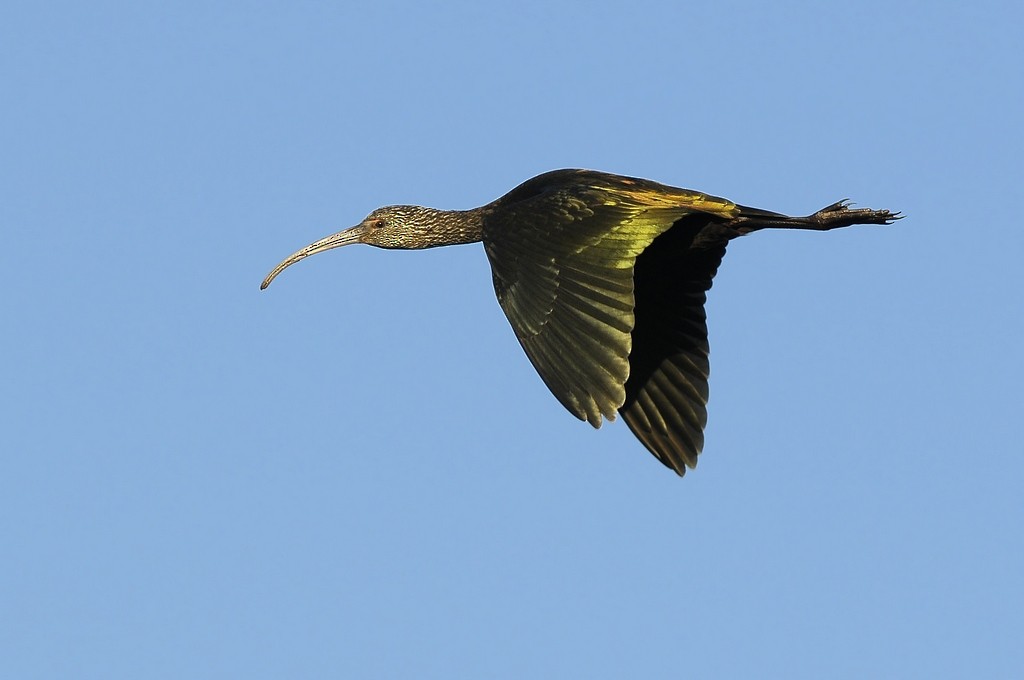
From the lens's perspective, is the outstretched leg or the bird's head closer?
the outstretched leg

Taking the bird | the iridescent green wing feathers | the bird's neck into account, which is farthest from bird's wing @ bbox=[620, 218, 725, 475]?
the bird's neck

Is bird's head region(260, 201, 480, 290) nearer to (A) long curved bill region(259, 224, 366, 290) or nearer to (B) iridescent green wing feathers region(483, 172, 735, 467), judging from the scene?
(A) long curved bill region(259, 224, 366, 290)

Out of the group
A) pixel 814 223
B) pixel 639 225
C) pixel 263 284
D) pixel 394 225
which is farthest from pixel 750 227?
pixel 263 284

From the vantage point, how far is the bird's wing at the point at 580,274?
15523 millimetres

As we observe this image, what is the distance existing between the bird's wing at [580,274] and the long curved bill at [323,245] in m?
3.63

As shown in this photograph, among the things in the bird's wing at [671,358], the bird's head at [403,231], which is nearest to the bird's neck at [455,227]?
the bird's head at [403,231]

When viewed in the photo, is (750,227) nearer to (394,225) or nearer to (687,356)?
(687,356)

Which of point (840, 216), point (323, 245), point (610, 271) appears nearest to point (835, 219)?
point (840, 216)

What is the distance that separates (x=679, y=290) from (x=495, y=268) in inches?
110

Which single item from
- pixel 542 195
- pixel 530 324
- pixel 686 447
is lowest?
pixel 686 447

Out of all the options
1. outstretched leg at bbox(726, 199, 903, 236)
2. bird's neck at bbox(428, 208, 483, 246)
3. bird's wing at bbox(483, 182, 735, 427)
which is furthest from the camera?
bird's neck at bbox(428, 208, 483, 246)

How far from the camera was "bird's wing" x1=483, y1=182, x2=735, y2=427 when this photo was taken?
50.9 feet

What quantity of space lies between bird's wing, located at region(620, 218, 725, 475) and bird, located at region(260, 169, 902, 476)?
10 mm

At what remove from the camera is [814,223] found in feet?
60.0
